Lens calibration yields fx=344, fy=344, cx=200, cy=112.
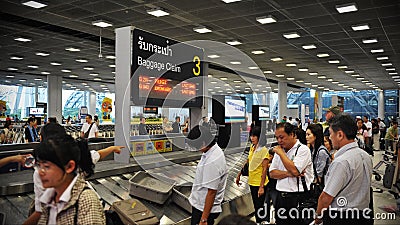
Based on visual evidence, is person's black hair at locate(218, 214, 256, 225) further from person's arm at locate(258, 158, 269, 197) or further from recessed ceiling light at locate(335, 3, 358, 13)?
recessed ceiling light at locate(335, 3, 358, 13)

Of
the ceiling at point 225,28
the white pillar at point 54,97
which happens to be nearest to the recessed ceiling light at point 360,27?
the ceiling at point 225,28

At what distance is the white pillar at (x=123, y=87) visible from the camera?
543 cm

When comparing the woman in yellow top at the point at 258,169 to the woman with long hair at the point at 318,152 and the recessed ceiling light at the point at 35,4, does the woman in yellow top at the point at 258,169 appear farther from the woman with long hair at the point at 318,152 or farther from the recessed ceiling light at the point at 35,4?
the recessed ceiling light at the point at 35,4

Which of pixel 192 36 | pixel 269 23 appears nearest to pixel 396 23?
pixel 269 23

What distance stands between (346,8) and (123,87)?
17.1ft

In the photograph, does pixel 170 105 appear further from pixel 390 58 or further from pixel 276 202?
pixel 390 58

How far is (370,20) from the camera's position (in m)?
8.47

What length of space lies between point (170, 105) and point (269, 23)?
3960 millimetres

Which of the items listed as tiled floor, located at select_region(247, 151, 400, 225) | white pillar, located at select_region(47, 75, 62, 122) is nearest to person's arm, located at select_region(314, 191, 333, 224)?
tiled floor, located at select_region(247, 151, 400, 225)

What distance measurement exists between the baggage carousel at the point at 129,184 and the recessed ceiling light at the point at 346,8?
4231 mm

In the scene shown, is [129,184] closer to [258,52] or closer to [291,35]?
[291,35]

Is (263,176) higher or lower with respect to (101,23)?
lower

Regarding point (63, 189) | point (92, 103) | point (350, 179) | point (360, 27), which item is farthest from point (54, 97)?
point (350, 179)

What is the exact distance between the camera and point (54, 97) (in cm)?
2180
